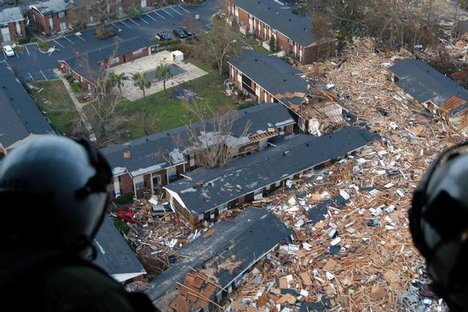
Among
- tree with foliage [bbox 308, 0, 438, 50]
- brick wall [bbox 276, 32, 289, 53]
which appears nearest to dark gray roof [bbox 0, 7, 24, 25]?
brick wall [bbox 276, 32, 289, 53]

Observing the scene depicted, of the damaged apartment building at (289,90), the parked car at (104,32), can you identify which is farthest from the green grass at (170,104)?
the parked car at (104,32)

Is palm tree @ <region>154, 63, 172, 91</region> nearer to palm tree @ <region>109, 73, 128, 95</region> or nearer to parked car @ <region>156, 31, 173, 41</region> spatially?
palm tree @ <region>109, 73, 128, 95</region>

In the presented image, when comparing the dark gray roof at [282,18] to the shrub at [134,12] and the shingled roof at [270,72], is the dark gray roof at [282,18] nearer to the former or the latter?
the shingled roof at [270,72]

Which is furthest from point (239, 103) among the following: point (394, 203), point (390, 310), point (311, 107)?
point (390, 310)

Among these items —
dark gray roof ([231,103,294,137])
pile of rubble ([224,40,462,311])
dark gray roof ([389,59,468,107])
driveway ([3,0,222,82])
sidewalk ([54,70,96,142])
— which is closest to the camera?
pile of rubble ([224,40,462,311])

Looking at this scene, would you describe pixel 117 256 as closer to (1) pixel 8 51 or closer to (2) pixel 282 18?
(1) pixel 8 51

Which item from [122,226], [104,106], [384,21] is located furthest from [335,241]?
[384,21]
